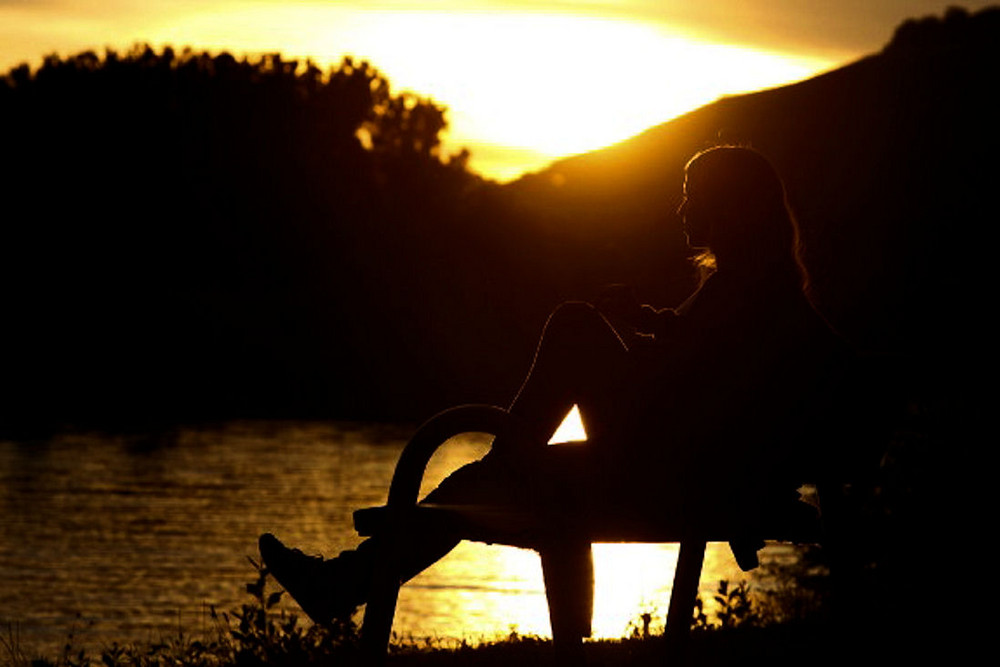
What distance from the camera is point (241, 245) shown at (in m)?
76.5

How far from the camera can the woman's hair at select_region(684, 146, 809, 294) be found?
17.0ft

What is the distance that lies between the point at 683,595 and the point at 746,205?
1038mm

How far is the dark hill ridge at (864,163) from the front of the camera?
42250 mm

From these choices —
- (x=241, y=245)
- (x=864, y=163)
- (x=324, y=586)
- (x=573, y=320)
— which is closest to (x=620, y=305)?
(x=573, y=320)

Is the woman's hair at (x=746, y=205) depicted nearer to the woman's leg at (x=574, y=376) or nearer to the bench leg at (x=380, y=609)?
the woman's leg at (x=574, y=376)

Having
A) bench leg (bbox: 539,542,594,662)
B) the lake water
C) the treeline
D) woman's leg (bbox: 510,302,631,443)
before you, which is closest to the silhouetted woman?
woman's leg (bbox: 510,302,631,443)

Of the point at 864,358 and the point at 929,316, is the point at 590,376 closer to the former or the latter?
the point at 864,358

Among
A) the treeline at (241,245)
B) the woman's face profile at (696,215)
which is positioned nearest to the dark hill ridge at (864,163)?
the treeline at (241,245)

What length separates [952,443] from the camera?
1112 cm

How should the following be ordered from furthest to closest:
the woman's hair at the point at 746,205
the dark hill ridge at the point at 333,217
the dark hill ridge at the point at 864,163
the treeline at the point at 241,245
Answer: the treeline at the point at 241,245, the dark hill ridge at the point at 333,217, the dark hill ridge at the point at 864,163, the woman's hair at the point at 746,205

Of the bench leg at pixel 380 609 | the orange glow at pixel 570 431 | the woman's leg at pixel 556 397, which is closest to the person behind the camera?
the bench leg at pixel 380 609

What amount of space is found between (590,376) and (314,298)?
68912 mm

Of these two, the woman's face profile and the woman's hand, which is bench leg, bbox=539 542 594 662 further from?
the woman's face profile

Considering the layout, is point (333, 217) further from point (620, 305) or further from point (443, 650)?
point (620, 305)
